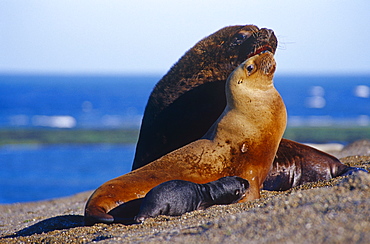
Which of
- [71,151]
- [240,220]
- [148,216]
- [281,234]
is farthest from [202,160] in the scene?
[71,151]

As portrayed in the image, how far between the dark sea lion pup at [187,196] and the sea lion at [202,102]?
4.03ft

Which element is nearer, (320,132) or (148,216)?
(148,216)

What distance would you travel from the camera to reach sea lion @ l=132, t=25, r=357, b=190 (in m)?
6.23

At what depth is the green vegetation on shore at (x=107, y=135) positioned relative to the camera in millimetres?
29953

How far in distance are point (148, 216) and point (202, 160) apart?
1.08 meters

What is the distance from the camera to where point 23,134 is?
32.4m

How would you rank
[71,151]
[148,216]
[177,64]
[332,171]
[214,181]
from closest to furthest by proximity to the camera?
[148,216] → [214,181] → [332,171] → [177,64] → [71,151]

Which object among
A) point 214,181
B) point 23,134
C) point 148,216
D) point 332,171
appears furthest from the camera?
point 23,134

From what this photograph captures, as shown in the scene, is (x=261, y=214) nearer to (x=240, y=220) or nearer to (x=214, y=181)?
(x=240, y=220)

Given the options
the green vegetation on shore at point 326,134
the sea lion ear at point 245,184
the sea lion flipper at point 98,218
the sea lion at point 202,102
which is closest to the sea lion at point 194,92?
the sea lion at point 202,102

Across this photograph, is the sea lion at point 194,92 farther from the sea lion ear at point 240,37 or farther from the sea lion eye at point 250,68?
the sea lion eye at point 250,68

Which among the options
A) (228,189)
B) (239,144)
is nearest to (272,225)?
(228,189)

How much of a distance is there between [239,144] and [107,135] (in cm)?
2781

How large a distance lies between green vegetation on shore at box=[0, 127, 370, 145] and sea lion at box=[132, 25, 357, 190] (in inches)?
884
